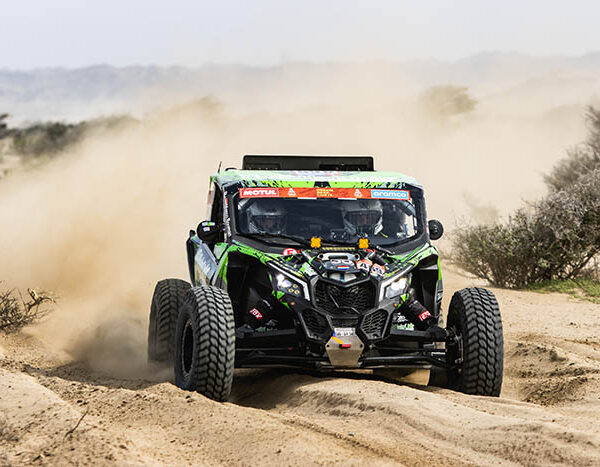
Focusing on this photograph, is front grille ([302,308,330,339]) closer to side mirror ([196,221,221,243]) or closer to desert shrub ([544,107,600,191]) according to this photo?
side mirror ([196,221,221,243])

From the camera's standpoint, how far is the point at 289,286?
29.1ft

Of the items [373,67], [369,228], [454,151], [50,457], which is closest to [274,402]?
[369,228]

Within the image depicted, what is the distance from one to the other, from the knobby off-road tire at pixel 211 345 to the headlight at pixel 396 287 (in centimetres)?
129

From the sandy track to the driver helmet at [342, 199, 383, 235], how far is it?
4.36 feet

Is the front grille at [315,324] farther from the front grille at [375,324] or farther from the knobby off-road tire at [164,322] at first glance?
the knobby off-road tire at [164,322]

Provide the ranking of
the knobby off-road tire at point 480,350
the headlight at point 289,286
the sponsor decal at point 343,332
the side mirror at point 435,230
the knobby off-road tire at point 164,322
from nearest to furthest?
the sponsor decal at point 343,332 < the headlight at point 289,286 < the knobby off-road tire at point 480,350 < the side mirror at point 435,230 < the knobby off-road tire at point 164,322

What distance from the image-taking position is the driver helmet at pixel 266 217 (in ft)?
32.1

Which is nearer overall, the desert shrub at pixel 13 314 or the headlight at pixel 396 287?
the headlight at pixel 396 287

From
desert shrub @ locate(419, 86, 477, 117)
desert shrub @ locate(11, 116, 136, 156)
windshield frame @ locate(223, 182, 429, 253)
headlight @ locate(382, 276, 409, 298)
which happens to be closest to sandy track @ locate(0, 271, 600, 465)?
headlight @ locate(382, 276, 409, 298)

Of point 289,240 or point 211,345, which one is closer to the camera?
point 211,345

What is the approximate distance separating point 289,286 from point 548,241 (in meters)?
9.61

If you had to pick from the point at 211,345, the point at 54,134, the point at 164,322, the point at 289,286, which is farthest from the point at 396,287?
the point at 54,134

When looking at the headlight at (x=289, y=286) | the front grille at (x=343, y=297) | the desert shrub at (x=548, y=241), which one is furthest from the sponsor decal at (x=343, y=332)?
the desert shrub at (x=548, y=241)

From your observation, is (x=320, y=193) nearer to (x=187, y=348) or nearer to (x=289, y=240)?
(x=289, y=240)
